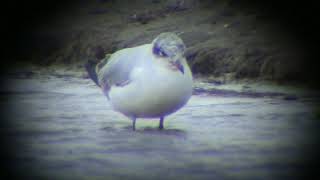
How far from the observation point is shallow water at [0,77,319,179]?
198 cm

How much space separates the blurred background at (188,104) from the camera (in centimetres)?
206

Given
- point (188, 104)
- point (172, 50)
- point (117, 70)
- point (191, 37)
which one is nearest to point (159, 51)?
point (172, 50)

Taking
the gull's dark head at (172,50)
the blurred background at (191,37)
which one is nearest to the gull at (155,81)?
the gull's dark head at (172,50)

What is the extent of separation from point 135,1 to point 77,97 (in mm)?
1476

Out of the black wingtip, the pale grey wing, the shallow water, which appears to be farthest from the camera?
the black wingtip

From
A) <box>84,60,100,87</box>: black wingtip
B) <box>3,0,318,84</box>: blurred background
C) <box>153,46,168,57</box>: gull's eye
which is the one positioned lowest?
<box>3,0,318,84</box>: blurred background

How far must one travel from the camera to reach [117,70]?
256 centimetres

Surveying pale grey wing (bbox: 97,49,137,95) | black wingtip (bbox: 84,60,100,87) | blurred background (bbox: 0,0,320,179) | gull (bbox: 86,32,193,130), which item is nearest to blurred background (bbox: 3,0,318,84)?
blurred background (bbox: 0,0,320,179)

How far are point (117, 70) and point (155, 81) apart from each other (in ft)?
0.91

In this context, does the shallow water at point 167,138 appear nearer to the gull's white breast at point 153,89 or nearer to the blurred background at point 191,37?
the gull's white breast at point 153,89

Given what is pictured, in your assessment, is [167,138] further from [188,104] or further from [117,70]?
[188,104]

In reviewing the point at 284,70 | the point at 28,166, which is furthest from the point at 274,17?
the point at 28,166

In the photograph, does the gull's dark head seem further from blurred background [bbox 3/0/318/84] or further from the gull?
blurred background [bbox 3/0/318/84]

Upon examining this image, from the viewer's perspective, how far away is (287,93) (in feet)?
11.3
